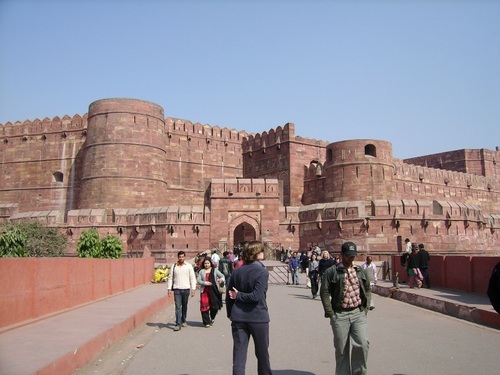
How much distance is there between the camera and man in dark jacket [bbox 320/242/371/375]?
13.0 feet

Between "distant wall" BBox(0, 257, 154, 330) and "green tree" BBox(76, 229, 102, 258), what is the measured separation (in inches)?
391

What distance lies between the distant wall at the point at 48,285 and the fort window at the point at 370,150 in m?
18.5

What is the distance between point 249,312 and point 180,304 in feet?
12.4

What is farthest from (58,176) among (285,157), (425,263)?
(425,263)

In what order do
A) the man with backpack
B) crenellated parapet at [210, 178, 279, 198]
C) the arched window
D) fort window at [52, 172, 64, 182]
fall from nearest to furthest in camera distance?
the man with backpack → crenellated parapet at [210, 178, 279, 198] → the arched window → fort window at [52, 172, 64, 182]

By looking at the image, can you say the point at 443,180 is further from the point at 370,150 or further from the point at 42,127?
the point at 42,127

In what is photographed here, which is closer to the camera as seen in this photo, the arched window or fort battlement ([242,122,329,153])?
the arched window

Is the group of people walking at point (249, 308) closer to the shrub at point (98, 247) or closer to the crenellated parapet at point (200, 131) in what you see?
the shrub at point (98, 247)

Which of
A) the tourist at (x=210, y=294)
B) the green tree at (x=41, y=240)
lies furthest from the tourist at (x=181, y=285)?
the green tree at (x=41, y=240)

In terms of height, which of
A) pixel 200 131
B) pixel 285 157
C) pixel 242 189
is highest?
pixel 200 131

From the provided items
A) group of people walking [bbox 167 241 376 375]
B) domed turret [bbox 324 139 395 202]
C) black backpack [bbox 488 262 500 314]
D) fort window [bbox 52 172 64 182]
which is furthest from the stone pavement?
fort window [bbox 52 172 64 182]

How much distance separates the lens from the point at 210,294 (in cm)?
757

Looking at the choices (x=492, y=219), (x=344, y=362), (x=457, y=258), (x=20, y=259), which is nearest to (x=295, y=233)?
(x=492, y=219)

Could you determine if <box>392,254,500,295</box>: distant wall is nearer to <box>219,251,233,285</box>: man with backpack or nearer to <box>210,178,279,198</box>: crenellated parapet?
<box>219,251,233,285</box>: man with backpack
